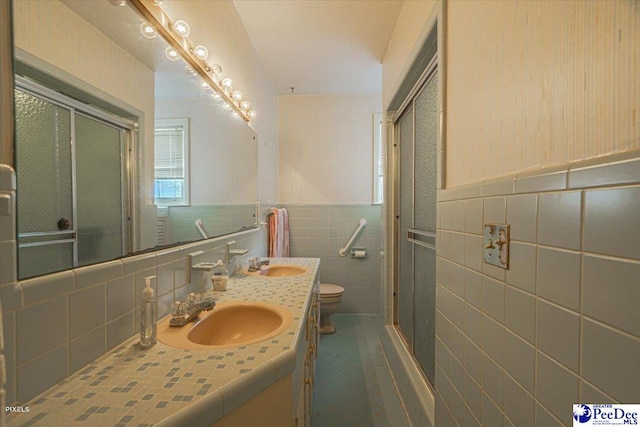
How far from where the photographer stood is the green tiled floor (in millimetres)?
1649

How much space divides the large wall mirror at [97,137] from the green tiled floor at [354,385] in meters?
1.36

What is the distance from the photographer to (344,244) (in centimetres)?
317

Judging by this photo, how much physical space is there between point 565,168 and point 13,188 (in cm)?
104

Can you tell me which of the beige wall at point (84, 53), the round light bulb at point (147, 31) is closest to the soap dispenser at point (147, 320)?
the beige wall at point (84, 53)

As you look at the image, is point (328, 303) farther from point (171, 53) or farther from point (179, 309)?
point (171, 53)

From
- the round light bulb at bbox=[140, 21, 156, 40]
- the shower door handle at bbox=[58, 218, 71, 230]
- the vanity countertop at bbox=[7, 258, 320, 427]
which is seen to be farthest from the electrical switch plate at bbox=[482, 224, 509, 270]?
the round light bulb at bbox=[140, 21, 156, 40]

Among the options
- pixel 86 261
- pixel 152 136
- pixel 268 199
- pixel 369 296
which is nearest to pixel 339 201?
pixel 268 199

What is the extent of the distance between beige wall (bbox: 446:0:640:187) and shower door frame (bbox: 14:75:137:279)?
1.10 m

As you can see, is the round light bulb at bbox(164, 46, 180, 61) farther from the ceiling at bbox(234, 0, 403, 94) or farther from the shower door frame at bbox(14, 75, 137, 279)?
the ceiling at bbox(234, 0, 403, 94)

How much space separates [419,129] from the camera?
1.76 metres

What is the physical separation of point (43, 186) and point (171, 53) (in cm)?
77

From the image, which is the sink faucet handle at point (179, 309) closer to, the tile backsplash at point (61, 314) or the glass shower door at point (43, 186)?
the tile backsplash at point (61, 314)

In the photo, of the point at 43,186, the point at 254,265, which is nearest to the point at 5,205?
the point at 43,186

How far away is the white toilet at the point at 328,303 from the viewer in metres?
2.62
